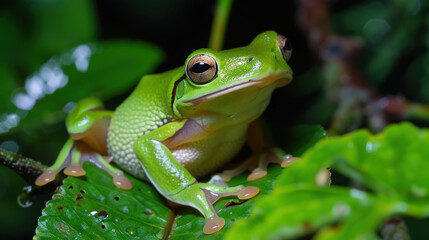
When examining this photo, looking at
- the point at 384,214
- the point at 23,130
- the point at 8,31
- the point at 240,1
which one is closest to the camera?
the point at 384,214

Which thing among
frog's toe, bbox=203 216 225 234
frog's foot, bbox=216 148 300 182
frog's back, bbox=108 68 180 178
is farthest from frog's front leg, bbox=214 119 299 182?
frog's back, bbox=108 68 180 178

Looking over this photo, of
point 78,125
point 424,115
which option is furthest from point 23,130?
point 424,115

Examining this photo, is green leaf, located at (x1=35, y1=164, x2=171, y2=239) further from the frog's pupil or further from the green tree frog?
the frog's pupil

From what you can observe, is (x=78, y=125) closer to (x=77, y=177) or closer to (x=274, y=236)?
(x=77, y=177)

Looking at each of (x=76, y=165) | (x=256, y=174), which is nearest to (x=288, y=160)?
(x=256, y=174)

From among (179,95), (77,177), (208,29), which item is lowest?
(77,177)

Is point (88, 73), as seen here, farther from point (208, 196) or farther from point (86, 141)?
point (208, 196)

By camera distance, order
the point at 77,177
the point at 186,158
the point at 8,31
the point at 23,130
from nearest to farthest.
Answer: the point at 77,177 → the point at 186,158 → the point at 23,130 → the point at 8,31
